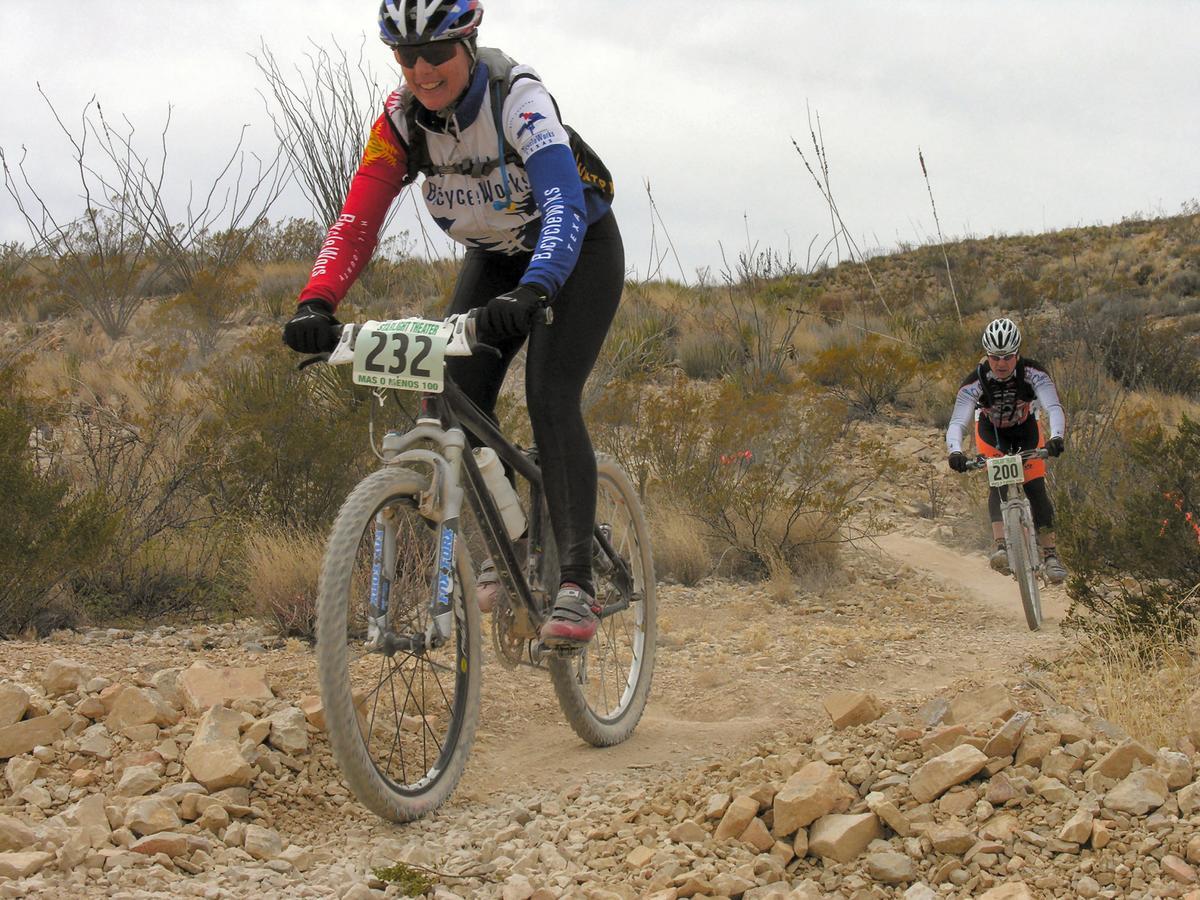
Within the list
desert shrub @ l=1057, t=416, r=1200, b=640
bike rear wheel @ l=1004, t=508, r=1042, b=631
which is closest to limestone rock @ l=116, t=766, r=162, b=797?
desert shrub @ l=1057, t=416, r=1200, b=640

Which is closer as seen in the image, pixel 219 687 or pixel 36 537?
pixel 219 687

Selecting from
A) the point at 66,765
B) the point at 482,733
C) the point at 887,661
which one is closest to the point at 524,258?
the point at 482,733

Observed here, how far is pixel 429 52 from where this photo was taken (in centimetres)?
343

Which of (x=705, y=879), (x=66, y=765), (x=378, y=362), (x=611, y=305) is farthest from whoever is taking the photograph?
(x=611, y=305)

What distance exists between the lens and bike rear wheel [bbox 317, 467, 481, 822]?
305cm

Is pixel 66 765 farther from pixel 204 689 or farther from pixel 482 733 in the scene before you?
pixel 482 733

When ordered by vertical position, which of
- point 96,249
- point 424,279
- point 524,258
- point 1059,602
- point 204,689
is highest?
point 96,249

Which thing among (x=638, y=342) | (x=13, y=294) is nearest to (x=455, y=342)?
(x=638, y=342)

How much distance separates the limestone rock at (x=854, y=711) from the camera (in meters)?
3.93

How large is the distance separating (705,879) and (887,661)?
345cm

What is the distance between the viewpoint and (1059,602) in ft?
29.2

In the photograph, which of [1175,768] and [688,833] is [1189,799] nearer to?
[1175,768]

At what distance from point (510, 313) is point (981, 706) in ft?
6.44

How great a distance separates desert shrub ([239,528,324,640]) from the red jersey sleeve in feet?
7.87
